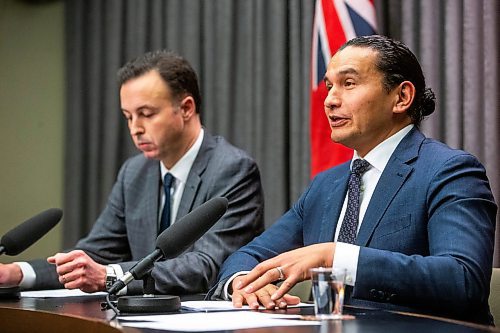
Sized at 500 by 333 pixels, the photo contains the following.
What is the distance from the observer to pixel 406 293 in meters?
2.15

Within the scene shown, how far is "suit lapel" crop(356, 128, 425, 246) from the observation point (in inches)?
95.3

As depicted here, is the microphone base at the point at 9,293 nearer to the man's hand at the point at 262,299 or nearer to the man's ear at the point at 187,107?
the man's hand at the point at 262,299

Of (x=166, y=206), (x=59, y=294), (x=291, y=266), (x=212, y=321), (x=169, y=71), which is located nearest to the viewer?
(x=212, y=321)

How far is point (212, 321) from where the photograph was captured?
187 cm

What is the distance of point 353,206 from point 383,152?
0.19 m

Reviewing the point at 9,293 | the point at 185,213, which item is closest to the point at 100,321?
the point at 9,293

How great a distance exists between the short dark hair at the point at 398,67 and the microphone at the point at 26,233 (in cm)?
111

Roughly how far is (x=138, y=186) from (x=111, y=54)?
1.83m

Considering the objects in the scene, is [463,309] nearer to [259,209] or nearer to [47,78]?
[259,209]

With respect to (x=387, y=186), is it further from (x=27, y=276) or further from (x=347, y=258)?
(x=27, y=276)

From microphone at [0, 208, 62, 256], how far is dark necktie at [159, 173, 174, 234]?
0.64 m

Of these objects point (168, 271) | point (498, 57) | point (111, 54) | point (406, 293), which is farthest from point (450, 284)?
point (111, 54)

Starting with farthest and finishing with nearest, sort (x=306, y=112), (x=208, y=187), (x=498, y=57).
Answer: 1. (x=306, y=112)
2. (x=498, y=57)
3. (x=208, y=187)

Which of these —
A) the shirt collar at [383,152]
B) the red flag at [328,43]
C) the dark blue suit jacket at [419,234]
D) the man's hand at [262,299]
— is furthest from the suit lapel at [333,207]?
the red flag at [328,43]
